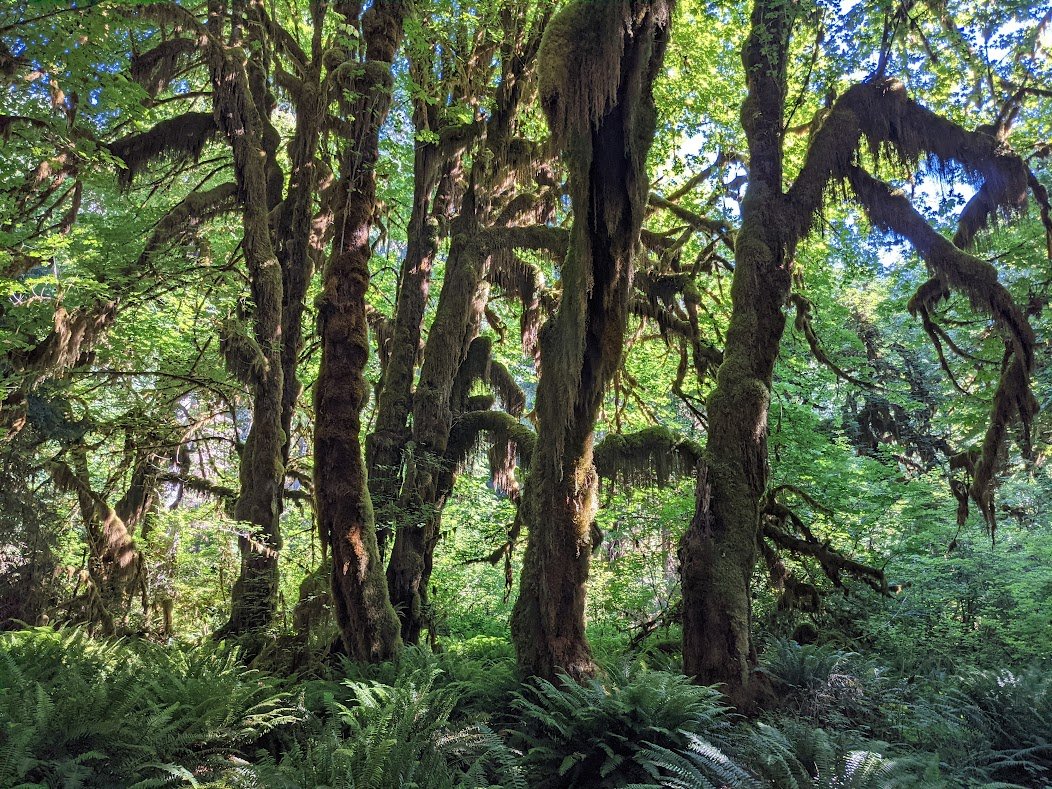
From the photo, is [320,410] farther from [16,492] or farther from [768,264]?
[768,264]

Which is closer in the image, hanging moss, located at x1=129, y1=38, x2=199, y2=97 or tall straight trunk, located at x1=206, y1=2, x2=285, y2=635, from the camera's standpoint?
tall straight trunk, located at x1=206, y1=2, x2=285, y2=635

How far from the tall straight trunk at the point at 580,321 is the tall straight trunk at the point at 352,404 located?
4.66 feet

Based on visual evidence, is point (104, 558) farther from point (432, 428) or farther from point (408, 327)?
point (408, 327)

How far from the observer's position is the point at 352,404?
6.11m

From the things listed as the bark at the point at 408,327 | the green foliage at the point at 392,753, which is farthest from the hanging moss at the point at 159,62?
the green foliage at the point at 392,753

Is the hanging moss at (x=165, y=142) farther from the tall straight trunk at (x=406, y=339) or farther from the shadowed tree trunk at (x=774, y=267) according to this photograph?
the shadowed tree trunk at (x=774, y=267)

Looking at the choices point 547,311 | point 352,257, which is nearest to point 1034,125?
point 547,311

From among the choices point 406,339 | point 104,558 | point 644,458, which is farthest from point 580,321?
point 104,558

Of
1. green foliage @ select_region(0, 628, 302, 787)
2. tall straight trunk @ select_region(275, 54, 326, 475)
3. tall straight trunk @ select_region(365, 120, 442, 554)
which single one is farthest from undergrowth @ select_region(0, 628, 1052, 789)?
tall straight trunk @ select_region(275, 54, 326, 475)

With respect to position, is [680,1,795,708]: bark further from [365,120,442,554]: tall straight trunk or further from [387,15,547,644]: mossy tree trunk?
[365,120,442,554]: tall straight trunk

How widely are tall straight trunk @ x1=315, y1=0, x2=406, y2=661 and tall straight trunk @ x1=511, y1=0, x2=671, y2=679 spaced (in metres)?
1.42

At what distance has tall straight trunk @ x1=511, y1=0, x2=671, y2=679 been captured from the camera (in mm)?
5555

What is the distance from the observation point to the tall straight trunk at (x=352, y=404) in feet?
19.5

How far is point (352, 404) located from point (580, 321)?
2305mm
